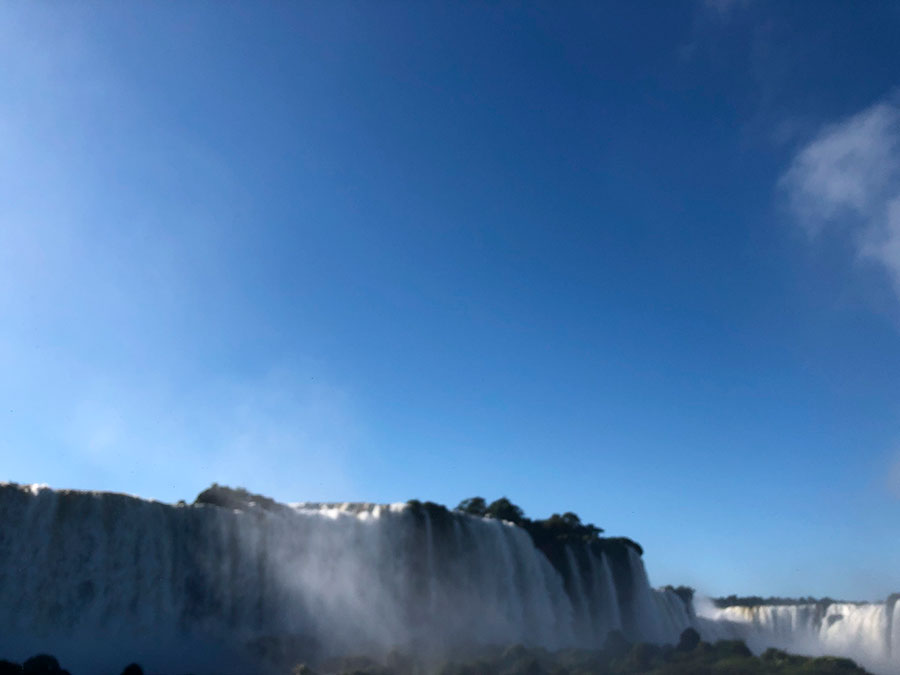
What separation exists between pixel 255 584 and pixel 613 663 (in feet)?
52.5

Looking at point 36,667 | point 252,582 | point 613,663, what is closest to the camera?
point 36,667

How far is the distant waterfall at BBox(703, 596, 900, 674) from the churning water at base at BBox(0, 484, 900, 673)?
22152 millimetres

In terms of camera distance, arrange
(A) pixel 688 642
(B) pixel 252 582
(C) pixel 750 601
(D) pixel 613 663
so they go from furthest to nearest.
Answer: (C) pixel 750 601 < (A) pixel 688 642 < (D) pixel 613 663 < (B) pixel 252 582

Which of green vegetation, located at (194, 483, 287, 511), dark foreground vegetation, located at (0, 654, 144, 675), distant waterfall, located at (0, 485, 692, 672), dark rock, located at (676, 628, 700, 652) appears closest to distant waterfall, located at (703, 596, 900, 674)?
dark rock, located at (676, 628, 700, 652)

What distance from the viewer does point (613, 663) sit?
3300 cm

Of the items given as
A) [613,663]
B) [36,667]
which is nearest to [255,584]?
[36,667]

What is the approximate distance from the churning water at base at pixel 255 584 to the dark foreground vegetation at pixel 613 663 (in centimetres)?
238

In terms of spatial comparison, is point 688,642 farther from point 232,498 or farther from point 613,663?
point 232,498

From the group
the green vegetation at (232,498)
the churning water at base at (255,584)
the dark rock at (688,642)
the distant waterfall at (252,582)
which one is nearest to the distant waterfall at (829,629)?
the dark rock at (688,642)

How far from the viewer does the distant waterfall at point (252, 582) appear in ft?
78.4

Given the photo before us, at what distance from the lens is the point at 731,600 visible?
9550 cm

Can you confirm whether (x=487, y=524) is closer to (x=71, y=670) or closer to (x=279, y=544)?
(x=279, y=544)

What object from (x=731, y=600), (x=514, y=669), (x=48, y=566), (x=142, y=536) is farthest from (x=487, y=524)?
(x=731, y=600)

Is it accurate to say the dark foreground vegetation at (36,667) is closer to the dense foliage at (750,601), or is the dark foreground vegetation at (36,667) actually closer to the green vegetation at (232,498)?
the green vegetation at (232,498)
